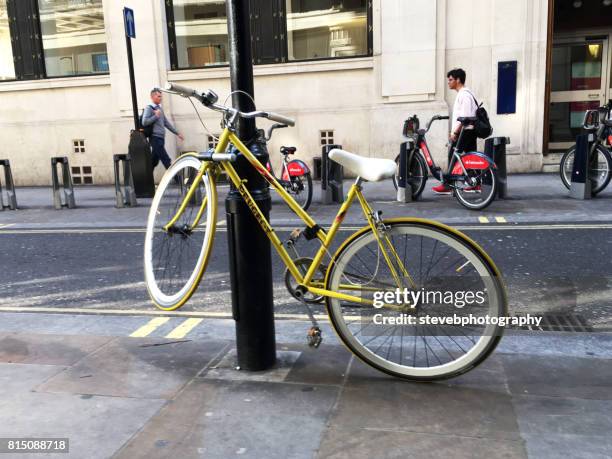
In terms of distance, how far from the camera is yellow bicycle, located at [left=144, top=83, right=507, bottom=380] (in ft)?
9.10

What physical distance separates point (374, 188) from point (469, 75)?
3.43 meters

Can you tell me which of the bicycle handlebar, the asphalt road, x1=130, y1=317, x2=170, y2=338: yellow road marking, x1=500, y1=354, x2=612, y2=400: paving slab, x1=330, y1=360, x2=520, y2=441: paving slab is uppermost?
the bicycle handlebar

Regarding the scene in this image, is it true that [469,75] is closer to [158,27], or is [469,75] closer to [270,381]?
[158,27]

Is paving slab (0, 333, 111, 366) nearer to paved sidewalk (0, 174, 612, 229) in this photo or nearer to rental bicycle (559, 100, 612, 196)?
paved sidewalk (0, 174, 612, 229)

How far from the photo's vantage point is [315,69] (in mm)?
12570

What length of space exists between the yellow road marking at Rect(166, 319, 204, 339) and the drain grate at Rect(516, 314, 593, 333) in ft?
7.43

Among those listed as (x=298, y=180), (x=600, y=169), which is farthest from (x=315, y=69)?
(x=600, y=169)

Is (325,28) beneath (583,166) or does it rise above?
above

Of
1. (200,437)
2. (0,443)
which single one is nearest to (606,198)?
(200,437)

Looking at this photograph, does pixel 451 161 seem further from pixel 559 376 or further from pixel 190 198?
pixel 190 198

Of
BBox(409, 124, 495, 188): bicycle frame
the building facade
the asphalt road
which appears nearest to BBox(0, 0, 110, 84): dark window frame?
the building facade

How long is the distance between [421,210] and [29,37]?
444 inches

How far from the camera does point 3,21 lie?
46.9 ft

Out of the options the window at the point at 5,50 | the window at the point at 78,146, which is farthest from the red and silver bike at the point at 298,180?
the window at the point at 5,50
